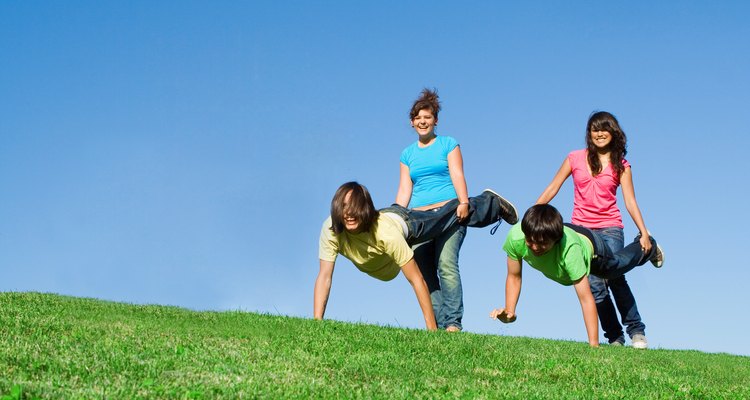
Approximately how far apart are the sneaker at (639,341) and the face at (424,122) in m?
4.62

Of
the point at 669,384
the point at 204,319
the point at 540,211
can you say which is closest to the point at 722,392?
the point at 669,384

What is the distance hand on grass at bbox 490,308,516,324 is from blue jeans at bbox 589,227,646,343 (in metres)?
2.16

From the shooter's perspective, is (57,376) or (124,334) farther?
(124,334)

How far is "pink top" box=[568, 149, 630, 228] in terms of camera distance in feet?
43.0

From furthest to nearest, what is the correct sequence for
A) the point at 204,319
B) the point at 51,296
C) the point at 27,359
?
the point at 51,296
the point at 204,319
the point at 27,359

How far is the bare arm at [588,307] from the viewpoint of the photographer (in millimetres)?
11773

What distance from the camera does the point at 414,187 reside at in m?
12.8

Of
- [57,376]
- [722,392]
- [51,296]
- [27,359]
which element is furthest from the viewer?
[51,296]

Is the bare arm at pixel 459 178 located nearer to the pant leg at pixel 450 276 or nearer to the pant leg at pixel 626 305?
the pant leg at pixel 450 276

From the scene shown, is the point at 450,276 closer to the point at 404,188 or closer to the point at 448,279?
the point at 448,279

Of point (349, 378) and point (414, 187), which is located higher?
point (414, 187)

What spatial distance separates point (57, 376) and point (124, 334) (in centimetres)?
216

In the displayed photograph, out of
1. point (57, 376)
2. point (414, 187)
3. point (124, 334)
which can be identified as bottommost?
point (57, 376)

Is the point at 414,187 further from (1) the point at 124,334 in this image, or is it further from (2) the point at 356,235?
(1) the point at 124,334
